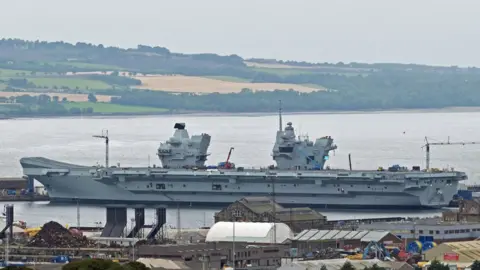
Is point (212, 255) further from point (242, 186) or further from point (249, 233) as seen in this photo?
point (242, 186)

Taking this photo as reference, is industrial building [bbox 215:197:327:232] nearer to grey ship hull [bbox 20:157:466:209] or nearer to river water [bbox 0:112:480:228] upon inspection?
river water [bbox 0:112:480:228]

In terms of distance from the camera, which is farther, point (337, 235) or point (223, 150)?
point (223, 150)

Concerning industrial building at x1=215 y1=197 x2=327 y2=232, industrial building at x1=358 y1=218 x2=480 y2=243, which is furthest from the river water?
industrial building at x1=358 y1=218 x2=480 y2=243

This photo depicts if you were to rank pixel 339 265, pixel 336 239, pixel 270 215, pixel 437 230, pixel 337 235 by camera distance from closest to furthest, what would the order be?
pixel 339 265 → pixel 336 239 → pixel 337 235 → pixel 437 230 → pixel 270 215

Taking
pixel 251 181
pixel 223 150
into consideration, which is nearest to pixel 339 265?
pixel 251 181

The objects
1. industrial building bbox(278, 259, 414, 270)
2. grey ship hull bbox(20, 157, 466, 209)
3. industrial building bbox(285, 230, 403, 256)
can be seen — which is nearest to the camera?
industrial building bbox(278, 259, 414, 270)

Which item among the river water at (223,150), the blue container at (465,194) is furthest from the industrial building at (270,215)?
the blue container at (465,194)

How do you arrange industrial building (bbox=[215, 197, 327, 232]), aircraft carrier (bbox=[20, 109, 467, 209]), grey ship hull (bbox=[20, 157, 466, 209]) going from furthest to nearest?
1. aircraft carrier (bbox=[20, 109, 467, 209])
2. grey ship hull (bbox=[20, 157, 466, 209])
3. industrial building (bbox=[215, 197, 327, 232])
